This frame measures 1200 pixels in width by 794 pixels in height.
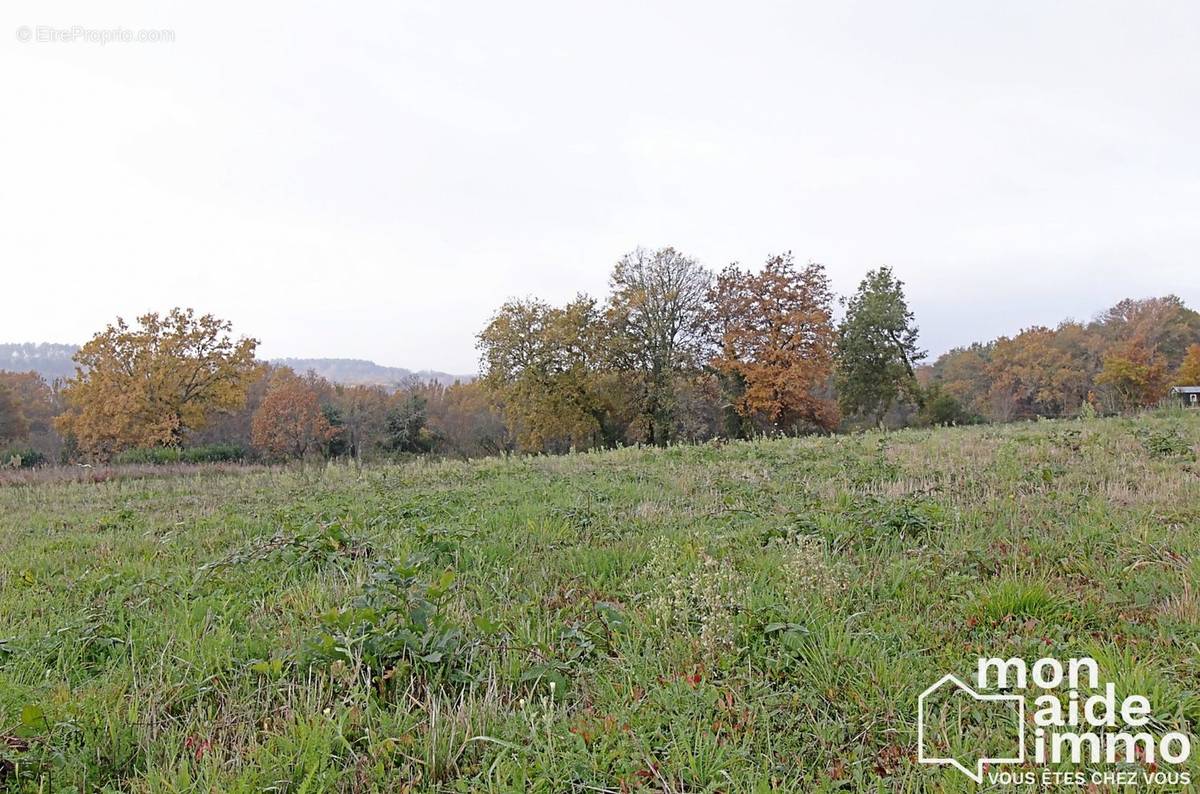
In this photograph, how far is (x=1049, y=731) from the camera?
2275mm

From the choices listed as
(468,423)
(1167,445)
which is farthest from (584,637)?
(468,423)

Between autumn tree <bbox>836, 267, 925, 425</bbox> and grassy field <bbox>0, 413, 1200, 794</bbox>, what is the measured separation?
102ft

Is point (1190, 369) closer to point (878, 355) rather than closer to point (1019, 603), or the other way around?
point (878, 355)

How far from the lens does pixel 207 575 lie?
4.56 metres

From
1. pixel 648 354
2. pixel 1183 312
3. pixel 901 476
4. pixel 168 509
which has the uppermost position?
pixel 1183 312

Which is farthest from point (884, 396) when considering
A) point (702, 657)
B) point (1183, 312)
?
point (1183, 312)

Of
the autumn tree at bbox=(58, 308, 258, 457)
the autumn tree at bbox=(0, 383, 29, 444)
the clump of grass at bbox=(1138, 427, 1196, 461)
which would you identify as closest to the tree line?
the autumn tree at bbox=(58, 308, 258, 457)

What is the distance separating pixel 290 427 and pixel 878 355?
40.4 meters

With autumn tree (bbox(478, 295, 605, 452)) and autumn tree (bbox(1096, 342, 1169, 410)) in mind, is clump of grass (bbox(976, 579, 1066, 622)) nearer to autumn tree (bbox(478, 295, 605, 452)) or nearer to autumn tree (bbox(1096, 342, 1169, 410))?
autumn tree (bbox(478, 295, 605, 452))

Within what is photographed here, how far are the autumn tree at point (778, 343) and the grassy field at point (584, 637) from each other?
80.2 feet

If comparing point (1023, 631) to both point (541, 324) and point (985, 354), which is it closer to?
point (541, 324)

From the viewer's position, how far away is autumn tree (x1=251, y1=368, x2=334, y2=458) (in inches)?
1661

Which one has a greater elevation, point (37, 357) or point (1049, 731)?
point (37, 357)

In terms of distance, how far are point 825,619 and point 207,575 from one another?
4527 millimetres
